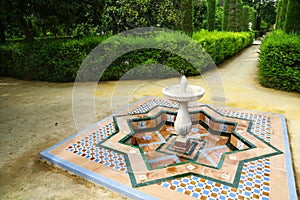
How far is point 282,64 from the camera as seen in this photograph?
6.24 meters

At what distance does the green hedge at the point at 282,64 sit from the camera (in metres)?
5.97

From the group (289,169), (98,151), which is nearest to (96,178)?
(98,151)

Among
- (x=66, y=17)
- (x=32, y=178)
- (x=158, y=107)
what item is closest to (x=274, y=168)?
(x=158, y=107)

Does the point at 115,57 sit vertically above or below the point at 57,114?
above

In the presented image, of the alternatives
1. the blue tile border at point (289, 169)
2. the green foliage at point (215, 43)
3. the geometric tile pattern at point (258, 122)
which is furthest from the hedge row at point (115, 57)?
the blue tile border at point (289, 169)

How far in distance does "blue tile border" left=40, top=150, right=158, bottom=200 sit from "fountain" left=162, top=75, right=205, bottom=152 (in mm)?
1339

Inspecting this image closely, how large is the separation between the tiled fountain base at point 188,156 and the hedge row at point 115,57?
3.27 m

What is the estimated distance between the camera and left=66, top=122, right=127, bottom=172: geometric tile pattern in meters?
2.92

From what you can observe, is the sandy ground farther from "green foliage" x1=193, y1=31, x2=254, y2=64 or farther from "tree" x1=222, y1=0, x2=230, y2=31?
"tree" x1=222, y1=0, x2=230, y2=31

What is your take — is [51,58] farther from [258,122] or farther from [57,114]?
[258,122]

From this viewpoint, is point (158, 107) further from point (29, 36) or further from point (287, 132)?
point (29, 36)

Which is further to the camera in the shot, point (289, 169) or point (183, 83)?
point (183, 83)

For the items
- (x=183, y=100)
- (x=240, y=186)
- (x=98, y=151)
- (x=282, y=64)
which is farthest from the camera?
(x=282, y=64)

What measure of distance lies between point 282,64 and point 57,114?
19.8 ft
